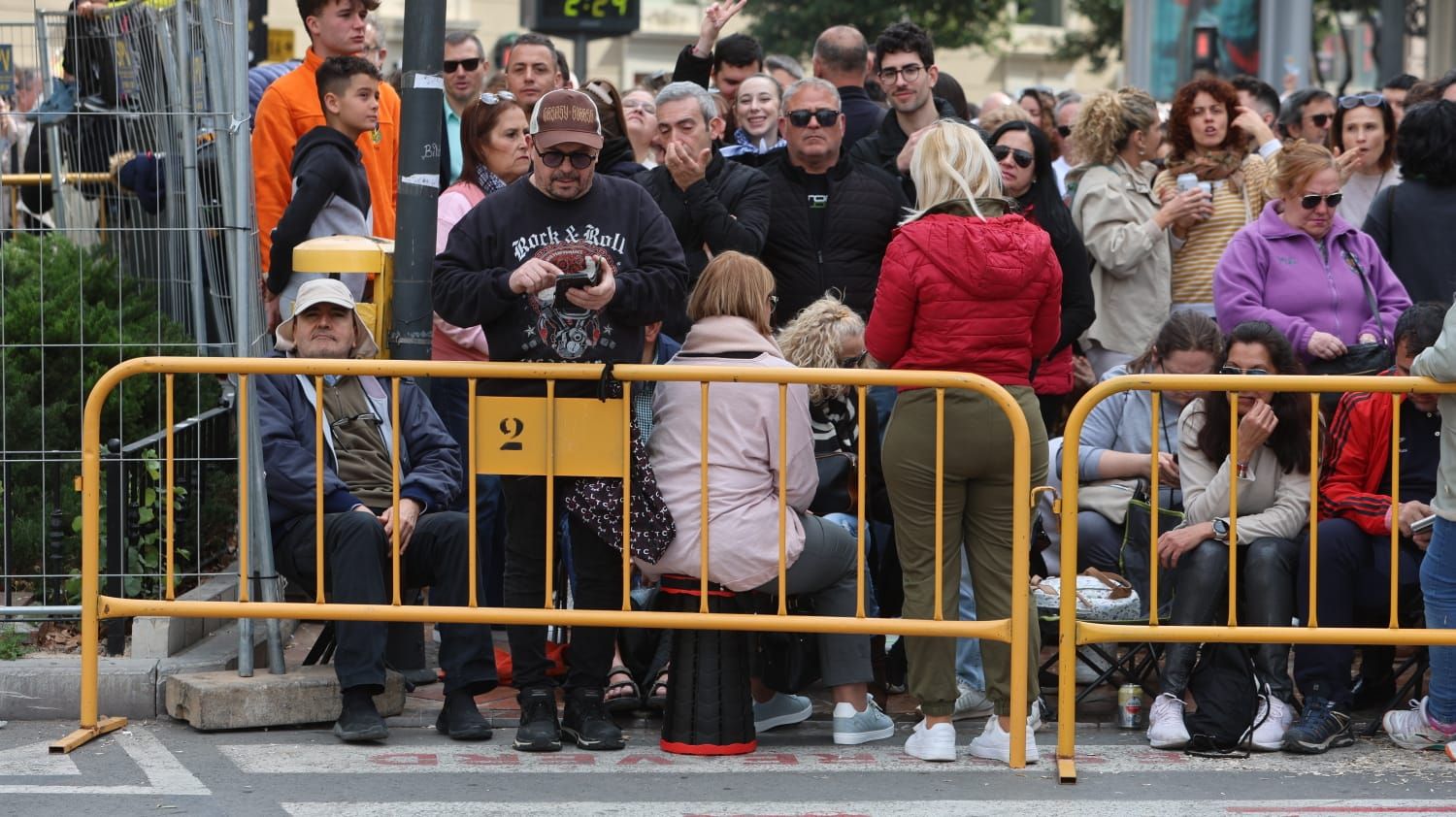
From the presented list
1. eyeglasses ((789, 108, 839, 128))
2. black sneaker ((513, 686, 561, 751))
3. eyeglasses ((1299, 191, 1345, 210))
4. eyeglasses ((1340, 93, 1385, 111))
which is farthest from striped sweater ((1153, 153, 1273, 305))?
black sneaker ((513, 686, 561, 751))

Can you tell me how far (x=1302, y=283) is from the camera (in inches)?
319

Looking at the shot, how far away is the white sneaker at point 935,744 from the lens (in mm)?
6430

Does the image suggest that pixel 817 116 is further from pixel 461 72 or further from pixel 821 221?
pixel 461 72

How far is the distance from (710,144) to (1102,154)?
1898 mm

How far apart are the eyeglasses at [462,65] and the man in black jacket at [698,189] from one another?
77.1 inches

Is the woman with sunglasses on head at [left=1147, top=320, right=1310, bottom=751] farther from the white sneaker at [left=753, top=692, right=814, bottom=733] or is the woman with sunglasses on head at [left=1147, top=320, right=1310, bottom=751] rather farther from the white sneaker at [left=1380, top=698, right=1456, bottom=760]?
the white sneaker at [left=753, top=692, right=814, bottom=733]

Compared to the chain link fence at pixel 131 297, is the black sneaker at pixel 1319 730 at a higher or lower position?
lower

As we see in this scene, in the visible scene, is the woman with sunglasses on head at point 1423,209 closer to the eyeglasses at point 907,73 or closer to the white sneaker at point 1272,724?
the eyeglasses at point 907,73

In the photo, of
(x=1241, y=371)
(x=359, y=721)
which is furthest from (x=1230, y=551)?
(x=359, y=721)

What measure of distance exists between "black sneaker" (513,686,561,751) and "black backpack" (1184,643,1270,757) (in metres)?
2.13

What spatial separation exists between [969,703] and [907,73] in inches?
122

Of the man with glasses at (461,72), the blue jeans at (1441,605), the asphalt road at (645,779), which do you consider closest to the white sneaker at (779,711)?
the asphalt road at (645,779)

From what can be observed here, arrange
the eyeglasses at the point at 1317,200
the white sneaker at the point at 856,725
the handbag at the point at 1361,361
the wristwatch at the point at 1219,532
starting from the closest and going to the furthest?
1. the white sneaker at the point at 856,725
2. the wristwatch at the point at 1219,532
3. the handbag at the point at 1361,361
4. the eyeglasses at the point at 1317,200

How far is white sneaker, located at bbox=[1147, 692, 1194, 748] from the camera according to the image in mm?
6590
